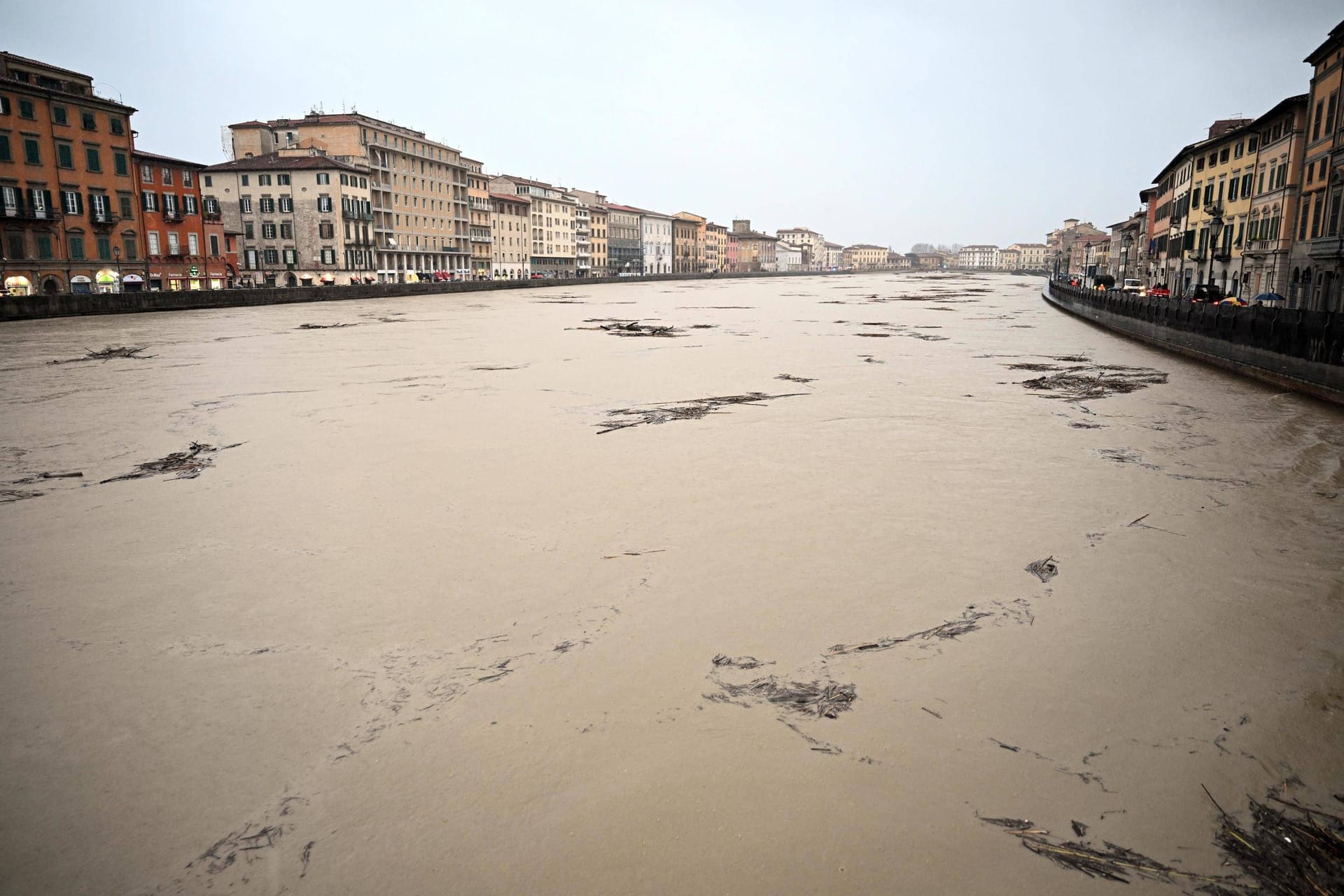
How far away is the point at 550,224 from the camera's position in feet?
369

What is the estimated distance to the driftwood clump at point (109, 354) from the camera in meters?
21.9

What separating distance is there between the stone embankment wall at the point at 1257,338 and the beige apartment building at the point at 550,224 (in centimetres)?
8819

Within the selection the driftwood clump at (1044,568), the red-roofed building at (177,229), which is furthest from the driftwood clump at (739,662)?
the red-roofed building at (177,229)

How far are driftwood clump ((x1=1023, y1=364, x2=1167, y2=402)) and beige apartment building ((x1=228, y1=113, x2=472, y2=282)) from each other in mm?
67125

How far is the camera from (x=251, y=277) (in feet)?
225

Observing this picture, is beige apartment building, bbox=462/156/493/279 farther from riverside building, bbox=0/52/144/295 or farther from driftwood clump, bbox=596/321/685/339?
driftwood clump, bbox=596/321/685/339

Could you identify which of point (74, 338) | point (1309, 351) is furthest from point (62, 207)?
point (1309, 351)

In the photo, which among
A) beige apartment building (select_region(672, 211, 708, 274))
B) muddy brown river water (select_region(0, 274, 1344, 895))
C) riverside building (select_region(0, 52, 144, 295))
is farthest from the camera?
beige apartment building (select_region(672, 211, 708, 274))

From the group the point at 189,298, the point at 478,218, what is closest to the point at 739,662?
the point at 189,298

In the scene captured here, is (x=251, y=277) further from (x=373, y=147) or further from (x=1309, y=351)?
(x=1309, y=351)

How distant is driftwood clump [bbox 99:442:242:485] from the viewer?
30.8 feet

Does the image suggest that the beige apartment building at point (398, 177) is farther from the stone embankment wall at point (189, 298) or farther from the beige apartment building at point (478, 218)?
the stone embankment wall at point (189, 298)

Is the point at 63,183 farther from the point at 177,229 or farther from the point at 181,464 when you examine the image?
the point at 181,464

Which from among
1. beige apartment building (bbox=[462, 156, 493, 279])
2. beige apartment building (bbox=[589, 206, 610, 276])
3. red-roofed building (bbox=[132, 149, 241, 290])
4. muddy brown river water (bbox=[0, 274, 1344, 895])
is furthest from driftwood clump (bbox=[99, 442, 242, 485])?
beige apartment building (bbox=[589, 206, 610, 276])
